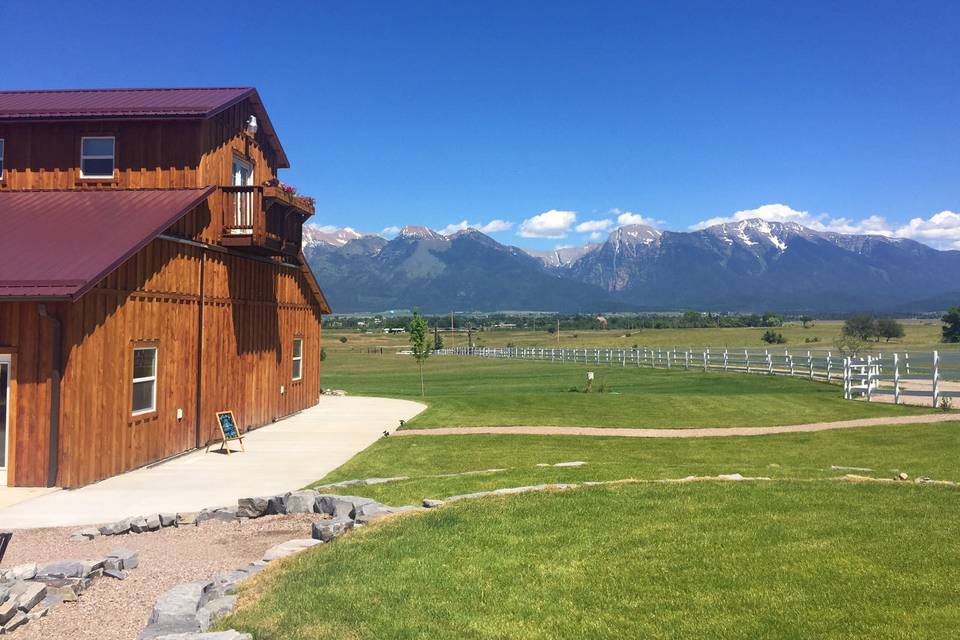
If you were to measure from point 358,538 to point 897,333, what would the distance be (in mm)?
89658

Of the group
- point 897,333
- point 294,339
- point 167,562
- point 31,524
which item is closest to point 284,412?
point 294,339

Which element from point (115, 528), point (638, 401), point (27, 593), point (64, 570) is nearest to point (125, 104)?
point (115, 528)

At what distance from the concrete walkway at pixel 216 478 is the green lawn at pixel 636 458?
0.96 metres

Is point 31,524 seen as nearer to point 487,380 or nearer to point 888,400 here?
point 888,400

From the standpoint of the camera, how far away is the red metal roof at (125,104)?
54.0 ft

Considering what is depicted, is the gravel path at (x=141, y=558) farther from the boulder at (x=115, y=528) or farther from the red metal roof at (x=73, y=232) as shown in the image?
the red metal roof at (x=73, y=232)

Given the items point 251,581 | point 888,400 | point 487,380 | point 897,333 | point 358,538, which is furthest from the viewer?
point 897,333

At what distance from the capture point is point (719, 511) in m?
8.34

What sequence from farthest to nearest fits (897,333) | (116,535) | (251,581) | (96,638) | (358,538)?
(897,333), (116,535), (358,538), (251,581), (96,638)

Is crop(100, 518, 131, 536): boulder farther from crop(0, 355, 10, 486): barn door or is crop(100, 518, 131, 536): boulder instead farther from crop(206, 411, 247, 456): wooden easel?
crop(206, 411, 247, 456): wooden easel

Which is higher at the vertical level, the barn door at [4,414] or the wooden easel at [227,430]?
the barn door at [4,414]

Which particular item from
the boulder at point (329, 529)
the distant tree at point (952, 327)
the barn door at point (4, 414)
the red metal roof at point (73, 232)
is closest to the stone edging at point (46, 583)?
the boulder at point (329, 529)

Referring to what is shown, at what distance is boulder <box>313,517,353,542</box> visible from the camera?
835 centimetres

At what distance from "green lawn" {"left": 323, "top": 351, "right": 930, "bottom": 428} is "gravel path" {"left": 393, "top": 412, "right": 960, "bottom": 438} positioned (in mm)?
750
